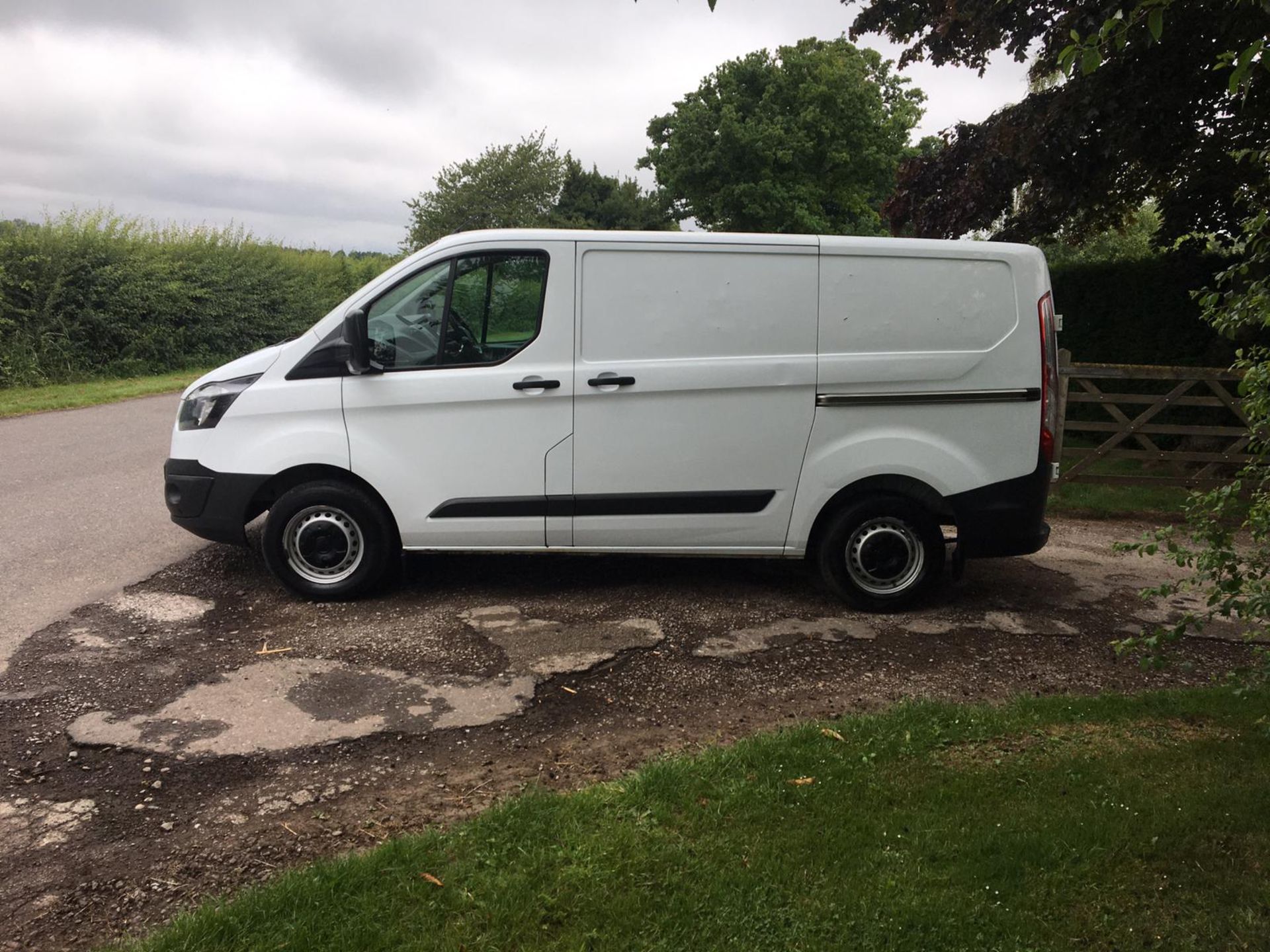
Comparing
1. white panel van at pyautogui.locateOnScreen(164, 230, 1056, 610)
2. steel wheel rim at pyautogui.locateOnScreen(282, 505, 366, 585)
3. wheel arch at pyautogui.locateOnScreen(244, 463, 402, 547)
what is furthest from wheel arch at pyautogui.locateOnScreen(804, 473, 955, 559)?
steel wheel rim at pyautogui.locateOnScreen(282, 505, 366, 585)

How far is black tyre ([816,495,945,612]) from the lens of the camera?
573 centimetres

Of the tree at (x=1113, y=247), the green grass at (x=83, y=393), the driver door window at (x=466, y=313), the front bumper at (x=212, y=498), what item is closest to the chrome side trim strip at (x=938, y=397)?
the driver door window at (x=466, y=313)

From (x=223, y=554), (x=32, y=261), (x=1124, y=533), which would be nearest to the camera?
(x=223, y=554)

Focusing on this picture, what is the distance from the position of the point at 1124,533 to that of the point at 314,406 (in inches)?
271

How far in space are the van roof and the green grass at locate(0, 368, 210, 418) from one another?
11.1 metres

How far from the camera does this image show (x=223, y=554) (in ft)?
22.2

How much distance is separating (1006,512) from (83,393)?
15.2 m

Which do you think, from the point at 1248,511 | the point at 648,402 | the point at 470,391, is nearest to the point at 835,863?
the point at 1248,511

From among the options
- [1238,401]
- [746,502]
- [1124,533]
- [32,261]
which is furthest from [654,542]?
[32,261]

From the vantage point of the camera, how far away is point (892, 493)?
226 inches

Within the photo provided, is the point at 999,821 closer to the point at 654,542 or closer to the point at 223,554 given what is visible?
the point at 654,542

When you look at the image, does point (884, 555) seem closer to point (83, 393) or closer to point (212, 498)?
point (212, 498)

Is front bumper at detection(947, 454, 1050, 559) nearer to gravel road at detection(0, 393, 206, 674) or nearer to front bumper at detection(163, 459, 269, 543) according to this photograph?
front bumper at detection(163, 459, 269, 543)

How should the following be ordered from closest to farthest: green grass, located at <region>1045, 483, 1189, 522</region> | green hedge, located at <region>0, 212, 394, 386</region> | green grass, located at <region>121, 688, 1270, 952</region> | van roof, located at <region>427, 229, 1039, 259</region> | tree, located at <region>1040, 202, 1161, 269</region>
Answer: green grass, located at <region>121, 688, 1270, 952</region> → van roof, located at <region>427, 229, 1039, 259</region> → green grass, located at <region>1045, 483, 1189, 522</region> → green hedge, located at <region>0, 212, 394, 386</region> → tree, located at <region>1040, 202, 1161, 269</region>
